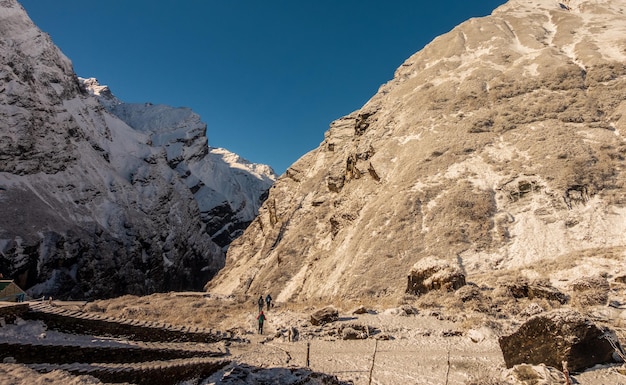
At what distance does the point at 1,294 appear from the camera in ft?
65.3

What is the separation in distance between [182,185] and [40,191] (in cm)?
4460

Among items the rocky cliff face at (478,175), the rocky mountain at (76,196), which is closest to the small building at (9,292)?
the rocky cliff face at (478,175)

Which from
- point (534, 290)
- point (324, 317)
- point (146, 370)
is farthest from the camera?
point (534, 290)

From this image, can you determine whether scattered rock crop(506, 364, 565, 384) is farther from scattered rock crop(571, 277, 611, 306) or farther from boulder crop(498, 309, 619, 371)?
scattered rock crop(571, 277, 611, 306)

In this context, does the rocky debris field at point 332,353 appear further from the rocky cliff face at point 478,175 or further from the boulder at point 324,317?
the rocky cliff face at point 478,175

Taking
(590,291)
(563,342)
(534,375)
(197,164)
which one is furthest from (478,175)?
(197,164)

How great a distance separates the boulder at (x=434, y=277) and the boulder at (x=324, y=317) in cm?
642

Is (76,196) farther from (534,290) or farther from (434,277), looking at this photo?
(534,290)

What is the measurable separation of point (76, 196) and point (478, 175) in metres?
66.5

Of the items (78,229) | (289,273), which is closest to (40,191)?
(78,229)

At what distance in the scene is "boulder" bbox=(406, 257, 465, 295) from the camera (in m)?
19.9

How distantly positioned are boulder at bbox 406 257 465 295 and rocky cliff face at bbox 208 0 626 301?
1.28 m

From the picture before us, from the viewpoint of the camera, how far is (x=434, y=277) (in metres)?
20.5

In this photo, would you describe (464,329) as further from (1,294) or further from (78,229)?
(78,229)
